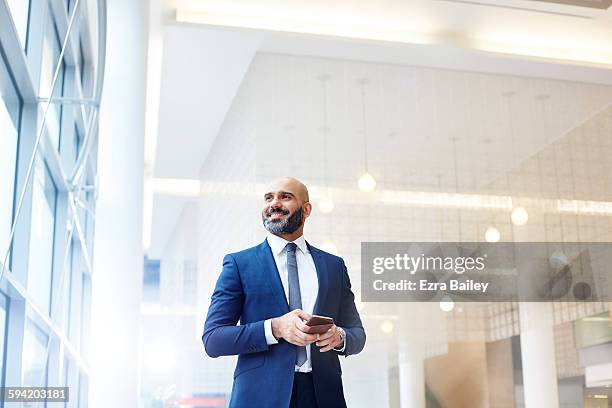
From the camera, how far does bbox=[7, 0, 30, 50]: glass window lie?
2.98m

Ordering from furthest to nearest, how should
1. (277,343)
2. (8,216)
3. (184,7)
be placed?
1. (184,7)
2. (8,216)
3. (277,343)

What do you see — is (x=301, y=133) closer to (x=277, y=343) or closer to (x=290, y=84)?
(x=290, y=84)

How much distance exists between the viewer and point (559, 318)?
6.01 meters

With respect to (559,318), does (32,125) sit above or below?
above

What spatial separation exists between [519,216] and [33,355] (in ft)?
12.8

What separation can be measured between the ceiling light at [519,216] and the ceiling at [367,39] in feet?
3.58

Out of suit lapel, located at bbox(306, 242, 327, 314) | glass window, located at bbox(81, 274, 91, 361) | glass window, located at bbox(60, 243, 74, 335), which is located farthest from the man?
glass window, located at bbox(81, 274, 91, 361)

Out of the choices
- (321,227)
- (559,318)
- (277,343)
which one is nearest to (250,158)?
(321,227)

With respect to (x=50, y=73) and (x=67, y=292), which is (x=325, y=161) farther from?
(x=50, y=73)

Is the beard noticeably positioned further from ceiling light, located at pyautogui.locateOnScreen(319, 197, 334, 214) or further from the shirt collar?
ceiling light, located at pyautogui.locateOnScreen(319, 197, 334, 214)

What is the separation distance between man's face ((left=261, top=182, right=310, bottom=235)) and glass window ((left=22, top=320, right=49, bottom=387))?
43.3 inches

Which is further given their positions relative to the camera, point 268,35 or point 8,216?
point 268,35

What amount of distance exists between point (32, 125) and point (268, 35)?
3.18 metres

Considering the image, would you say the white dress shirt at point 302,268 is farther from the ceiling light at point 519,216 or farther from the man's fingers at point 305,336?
the ceiling light at point 519,216
